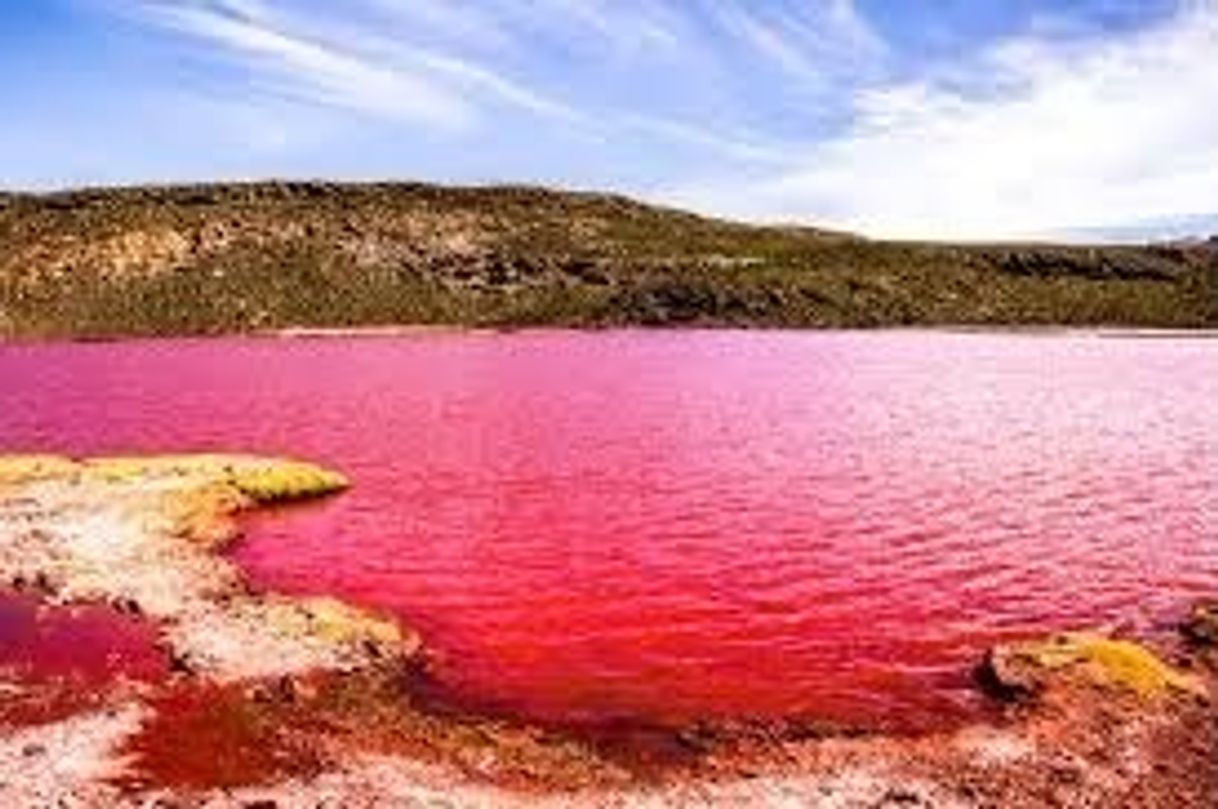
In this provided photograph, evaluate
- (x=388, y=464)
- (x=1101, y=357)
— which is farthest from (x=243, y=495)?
(x=1101, y=357)

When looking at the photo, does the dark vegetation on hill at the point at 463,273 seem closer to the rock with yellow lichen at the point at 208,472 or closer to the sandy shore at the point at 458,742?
the rock with yellow lichen at the point at 208,472

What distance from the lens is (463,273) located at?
160500mm

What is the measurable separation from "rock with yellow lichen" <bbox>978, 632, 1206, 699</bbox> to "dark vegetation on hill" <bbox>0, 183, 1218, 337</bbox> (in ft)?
377

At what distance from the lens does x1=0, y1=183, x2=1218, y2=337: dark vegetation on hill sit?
482 feet

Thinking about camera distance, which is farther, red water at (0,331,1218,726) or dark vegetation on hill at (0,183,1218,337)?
dark vegetation on hill at (0,183,1218,337)

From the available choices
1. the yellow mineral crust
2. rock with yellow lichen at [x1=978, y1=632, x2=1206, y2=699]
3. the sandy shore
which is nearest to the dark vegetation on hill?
the yellow mineral crust

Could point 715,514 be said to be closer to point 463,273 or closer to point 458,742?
point 458,742

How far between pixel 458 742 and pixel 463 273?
138 meters

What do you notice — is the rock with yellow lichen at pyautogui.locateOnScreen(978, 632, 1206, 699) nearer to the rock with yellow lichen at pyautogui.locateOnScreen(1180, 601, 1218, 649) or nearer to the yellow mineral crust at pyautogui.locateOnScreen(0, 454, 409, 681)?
the rock with yellow lichen at pyautogui.locateOnScreen(1180, 601, 1218, 649)

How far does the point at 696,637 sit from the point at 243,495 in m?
17.5

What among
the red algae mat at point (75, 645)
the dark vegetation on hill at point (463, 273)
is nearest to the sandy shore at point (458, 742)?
the red algae mat at point (75, 645)

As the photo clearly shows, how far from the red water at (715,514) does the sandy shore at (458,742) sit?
1423 mm

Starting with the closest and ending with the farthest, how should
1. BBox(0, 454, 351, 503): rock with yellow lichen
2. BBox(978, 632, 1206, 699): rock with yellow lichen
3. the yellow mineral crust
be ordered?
1. BBox(978, 632, 1206, 699): rock with yellow lichen
2. the yellow mineral crust
3. BBox(0, 454, 351, 503): rock with yellow lichen

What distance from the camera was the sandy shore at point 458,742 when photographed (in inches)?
868
